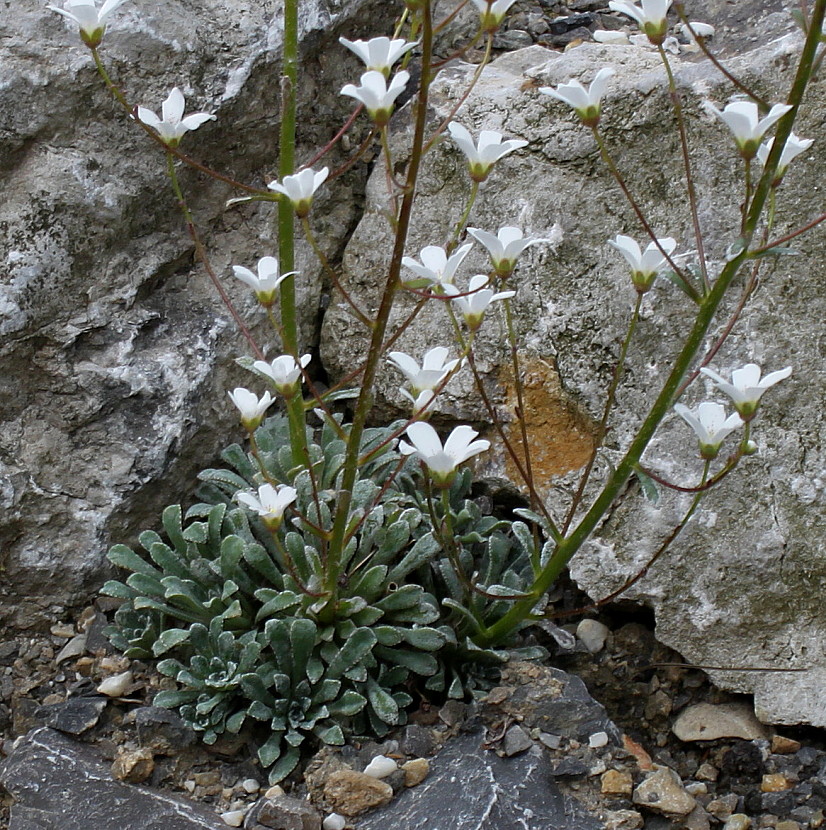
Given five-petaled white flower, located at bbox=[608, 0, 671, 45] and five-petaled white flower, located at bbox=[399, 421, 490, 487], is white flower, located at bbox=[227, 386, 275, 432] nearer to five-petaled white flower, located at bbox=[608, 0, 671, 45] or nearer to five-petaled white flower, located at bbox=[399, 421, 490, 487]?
five-petaled white flower, located at bbox=[399, 421, 490, 487]

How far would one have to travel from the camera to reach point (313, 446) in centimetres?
238

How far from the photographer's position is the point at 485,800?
1881 millimetres

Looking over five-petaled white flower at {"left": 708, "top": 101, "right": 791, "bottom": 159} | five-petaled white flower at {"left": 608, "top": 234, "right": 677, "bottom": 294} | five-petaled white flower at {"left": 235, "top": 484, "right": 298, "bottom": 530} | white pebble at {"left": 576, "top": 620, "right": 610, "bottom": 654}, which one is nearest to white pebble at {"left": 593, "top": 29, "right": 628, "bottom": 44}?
five-petaled white flower at {"left": 608, "top": 234, "right": 677, "bottom": 294}

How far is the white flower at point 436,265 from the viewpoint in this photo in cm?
162

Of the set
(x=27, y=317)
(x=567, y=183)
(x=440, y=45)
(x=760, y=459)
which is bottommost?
(x=760, y=459)

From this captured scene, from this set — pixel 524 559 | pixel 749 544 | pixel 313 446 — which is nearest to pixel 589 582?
pixel 524 559

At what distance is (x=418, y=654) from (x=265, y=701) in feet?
1.14

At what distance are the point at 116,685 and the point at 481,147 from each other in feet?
4.73

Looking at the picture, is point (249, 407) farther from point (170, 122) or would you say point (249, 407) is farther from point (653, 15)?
point (653, 15)

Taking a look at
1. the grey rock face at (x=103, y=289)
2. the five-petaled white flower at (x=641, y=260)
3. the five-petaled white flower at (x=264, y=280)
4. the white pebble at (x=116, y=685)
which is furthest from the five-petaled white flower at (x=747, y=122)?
the white pebble at (x=116, y=685)

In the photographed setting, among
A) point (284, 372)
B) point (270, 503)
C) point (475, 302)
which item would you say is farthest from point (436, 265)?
point (270, 503)

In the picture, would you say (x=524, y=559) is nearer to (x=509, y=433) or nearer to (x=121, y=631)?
(x=509, y=433)

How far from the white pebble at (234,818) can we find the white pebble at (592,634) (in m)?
0.90

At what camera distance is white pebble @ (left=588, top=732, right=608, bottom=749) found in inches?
80.2
